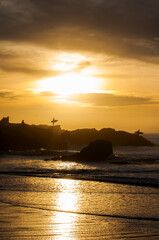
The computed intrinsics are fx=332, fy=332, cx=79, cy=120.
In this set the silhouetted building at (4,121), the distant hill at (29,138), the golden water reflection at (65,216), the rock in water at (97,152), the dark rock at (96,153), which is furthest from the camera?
the silhouetted building at (4,121)

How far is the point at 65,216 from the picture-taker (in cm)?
1589

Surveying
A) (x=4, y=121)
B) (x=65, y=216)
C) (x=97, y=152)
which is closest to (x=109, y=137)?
(x=4, y=121)

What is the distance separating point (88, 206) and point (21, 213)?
14.1ft

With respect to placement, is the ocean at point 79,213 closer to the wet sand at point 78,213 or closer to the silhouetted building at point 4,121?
the wet sand at point 78,213

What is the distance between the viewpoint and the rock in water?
68312mm

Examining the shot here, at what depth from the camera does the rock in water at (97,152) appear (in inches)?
2689

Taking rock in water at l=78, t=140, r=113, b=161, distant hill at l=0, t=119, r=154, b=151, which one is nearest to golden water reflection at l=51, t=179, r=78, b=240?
rock in water at l=78, t=140, r=113, b=161

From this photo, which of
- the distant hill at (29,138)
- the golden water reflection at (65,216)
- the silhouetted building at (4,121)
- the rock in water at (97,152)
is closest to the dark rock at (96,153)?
the rock in water at (97,152)

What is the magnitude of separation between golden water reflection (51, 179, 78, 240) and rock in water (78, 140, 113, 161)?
1723 inches

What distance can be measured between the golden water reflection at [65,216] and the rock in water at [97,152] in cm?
4375

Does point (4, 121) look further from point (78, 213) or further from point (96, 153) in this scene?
point (78, 213)

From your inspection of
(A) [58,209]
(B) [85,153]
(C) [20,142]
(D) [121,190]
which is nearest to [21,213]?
(A) [58,209]

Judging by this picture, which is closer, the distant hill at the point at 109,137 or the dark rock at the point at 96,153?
the dark rock at the point at 96,153

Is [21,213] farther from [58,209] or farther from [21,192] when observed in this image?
[21,192]
